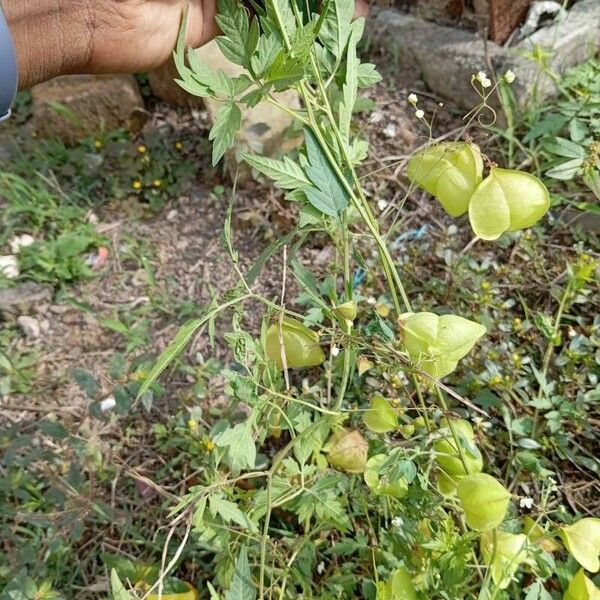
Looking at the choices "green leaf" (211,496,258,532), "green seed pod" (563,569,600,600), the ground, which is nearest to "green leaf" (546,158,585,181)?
the ground

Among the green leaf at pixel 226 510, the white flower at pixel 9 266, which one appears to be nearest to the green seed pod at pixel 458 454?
the green leaf at pixel 226 510

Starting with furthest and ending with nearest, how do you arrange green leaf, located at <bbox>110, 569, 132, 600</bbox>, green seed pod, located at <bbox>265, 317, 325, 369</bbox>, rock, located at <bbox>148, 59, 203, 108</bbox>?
rock, located at <bbox>148, 59, 203, 108</bbox>
green seed pod, located at <bbox>265, 317, 325, 369</bbox>
green leaf, located at <bbox>110, 569, 132, 600</bbox>

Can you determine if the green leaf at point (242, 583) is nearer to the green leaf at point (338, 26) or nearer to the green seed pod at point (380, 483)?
the green seed pod at point (380, 483)

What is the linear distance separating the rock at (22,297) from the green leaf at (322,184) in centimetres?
125

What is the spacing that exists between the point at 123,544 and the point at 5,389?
52 cm

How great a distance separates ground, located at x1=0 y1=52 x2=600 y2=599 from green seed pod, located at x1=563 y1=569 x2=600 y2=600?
0.16 m

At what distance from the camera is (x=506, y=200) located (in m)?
0.77

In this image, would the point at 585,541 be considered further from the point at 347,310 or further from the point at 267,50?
the point at 267,50

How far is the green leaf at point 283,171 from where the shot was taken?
0.70m

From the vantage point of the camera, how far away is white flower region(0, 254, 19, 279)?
70.4 inches

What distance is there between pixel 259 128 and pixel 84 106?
0.68 meters

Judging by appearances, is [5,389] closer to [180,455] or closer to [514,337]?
[180,455]

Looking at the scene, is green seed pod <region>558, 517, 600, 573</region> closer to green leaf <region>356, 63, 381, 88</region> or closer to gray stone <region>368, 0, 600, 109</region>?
green leaf <region>356, 63, 381, 88</region>

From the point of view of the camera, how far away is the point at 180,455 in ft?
4.50
